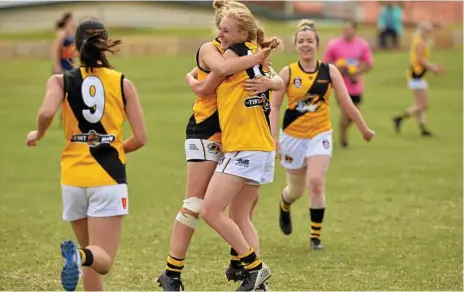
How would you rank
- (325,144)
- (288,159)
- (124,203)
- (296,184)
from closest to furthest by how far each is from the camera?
1. (124,203)
2. (325,144)
3. (288,159)
4. (296,184)

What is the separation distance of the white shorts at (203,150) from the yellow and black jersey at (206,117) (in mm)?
34

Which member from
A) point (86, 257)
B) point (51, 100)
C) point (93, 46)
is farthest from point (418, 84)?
point (86, 257)

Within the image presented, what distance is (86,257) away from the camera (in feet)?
22.4

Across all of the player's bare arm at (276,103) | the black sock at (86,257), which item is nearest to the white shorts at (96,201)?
the black sock at (86,257)

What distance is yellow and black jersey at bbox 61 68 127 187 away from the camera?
7.02 metres

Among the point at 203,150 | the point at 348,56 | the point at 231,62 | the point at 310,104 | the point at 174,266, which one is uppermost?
the point at 231,62

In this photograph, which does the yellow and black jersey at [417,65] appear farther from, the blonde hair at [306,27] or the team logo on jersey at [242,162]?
the team logo on jersey at [242,162]

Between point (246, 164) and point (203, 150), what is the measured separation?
0.41 meters

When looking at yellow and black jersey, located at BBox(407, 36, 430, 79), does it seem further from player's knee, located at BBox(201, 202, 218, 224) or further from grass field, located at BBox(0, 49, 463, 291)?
player's knee, located at BBox(201, 202, 218, 224)

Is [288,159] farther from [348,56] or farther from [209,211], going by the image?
[348,56]

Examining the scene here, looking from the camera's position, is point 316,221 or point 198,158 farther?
point 316,221

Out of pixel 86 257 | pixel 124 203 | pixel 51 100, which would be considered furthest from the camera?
pixel 124 203

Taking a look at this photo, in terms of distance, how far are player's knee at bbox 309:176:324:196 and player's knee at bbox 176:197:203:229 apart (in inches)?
95.3

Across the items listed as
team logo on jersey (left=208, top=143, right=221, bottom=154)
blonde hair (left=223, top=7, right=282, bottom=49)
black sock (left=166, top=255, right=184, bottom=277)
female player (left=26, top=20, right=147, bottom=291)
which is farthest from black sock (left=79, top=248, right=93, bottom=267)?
blonde hair (left=223, top=7, right=282, bottom=49)
